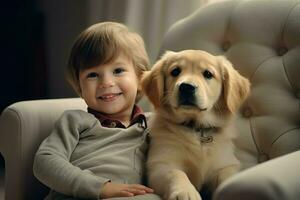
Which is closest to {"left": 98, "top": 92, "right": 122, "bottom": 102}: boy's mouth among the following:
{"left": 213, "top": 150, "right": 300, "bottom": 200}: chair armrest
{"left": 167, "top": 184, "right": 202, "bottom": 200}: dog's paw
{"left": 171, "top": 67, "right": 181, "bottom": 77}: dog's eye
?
{"left": 171, "top": 67, "right": 181, "bottom": 77}: dog's eye

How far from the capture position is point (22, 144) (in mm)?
1246

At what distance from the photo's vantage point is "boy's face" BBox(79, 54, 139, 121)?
1303 millimetres

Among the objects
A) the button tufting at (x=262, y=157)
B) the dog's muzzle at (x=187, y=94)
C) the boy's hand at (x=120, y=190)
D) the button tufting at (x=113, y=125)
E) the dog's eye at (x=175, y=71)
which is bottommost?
the button tufting at (x=262, y=157)

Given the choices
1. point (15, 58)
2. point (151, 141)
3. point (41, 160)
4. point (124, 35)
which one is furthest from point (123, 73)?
point (15, 58)

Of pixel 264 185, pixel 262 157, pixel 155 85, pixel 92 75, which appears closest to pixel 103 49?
pixel 92 75

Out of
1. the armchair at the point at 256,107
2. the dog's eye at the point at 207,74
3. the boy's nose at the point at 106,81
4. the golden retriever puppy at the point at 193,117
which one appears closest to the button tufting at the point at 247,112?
the armchair at the point at 256,107

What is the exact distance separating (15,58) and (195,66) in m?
2.17

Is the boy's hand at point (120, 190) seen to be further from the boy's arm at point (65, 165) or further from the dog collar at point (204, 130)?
the dog collar at point (204, 130)

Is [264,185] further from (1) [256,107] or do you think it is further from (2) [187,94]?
(1) [256,107]

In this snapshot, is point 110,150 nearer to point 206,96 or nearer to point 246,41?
point 206,96

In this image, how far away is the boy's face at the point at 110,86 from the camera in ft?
4.27

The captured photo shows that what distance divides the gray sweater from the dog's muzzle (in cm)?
22

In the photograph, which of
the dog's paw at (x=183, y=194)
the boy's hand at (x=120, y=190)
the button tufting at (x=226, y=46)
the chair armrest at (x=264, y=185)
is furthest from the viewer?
the button tufting at (x=226, y=46)

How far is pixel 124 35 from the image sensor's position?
138 cm
